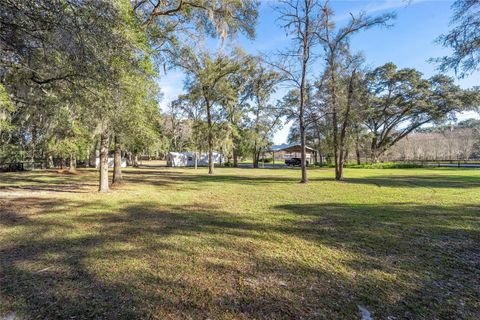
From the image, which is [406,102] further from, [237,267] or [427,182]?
[237,267]

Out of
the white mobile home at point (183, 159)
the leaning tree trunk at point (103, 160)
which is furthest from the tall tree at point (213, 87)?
the white mobile home at point (183, 159)

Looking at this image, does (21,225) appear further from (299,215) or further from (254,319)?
(299,215)

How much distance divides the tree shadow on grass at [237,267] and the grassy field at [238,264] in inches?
0.6

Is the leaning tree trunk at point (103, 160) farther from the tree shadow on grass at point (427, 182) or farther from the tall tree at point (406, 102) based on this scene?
the tall tree at point (406, 102)

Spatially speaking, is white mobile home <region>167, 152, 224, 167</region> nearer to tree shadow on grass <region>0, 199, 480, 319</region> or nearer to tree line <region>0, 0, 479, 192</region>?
tree line <region>0, 0, 479, 192</region>

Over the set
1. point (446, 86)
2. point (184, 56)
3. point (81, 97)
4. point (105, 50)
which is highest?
point (446, 86)

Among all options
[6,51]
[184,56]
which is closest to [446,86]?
[184,56]

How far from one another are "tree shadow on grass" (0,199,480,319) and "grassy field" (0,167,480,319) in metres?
0.02

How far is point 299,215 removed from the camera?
6.36 m

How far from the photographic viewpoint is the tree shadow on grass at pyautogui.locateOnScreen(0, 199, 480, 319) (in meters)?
2.41

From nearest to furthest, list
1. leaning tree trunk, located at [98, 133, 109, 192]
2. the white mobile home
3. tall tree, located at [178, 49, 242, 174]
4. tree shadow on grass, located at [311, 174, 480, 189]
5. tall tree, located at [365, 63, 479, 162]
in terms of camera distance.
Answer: leaning tree trunk, located at [98, 133, 109, 192], tree shadow on grass, located at [311, 174, 480, 189], tall tree, located at [178, 49, 242, 174], tall tree, located at [365, 63, 479, 162], the white mobile home

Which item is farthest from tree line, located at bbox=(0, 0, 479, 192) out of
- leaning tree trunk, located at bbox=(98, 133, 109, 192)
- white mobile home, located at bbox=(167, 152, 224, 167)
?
white mobile home, located at bbox=(167, 152, 224, 167)

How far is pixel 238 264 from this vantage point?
11.1 feet

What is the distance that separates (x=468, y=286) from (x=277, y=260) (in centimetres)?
221
